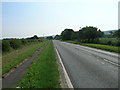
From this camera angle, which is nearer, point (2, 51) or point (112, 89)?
point (112, 89)

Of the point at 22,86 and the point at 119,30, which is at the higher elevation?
the point at 119,30

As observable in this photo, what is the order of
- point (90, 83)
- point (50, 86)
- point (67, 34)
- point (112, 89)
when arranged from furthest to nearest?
point (67, 34) → point (90, 83) → point (50, 86) → point (112, 89)

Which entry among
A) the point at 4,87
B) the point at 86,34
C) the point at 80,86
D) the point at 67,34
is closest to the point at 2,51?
the point at 4,87

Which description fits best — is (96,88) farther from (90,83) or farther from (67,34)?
(67,34)

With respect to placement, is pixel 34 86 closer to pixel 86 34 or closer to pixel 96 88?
pixel 96 88

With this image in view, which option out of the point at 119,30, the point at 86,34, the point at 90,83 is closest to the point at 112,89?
the point at 90,83

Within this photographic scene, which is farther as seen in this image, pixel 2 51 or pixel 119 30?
pixel 119 30

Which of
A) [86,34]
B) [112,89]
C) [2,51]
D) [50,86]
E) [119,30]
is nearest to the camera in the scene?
[112,89]

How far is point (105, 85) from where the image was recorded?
226 inches

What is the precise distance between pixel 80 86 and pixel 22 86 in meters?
2.52

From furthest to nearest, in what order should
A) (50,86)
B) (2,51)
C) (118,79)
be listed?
(2,51) < (118,79) < (50,86)

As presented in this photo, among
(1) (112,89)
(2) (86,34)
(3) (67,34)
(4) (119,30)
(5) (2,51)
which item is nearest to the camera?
(1) (112,89)

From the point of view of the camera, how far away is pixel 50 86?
569cm

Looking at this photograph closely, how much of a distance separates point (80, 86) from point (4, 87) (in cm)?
333
